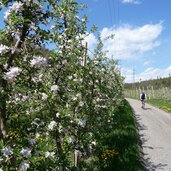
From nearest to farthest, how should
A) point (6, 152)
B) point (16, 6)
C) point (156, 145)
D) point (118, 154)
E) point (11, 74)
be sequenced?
point (6, 152), point (11, 74), point (16, 6), point (118, 154), point (156, 145)

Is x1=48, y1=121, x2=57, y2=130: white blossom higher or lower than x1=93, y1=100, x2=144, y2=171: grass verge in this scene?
higher

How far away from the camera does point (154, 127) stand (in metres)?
18.8

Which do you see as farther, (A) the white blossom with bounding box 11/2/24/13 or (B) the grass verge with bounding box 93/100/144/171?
(B) the grass verge with bounding box 93/100/144/171

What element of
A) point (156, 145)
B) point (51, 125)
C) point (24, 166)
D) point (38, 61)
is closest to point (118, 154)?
point (156, 145)

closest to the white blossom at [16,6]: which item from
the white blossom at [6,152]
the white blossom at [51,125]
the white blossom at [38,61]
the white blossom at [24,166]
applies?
the white blossom at [38,61]

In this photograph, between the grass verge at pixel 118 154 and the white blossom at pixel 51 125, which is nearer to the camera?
the white blossom at pixel 51 125

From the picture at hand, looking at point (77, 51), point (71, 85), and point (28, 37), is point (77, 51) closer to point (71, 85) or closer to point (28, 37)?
point (71, 85)

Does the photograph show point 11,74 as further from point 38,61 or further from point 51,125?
point 51,125

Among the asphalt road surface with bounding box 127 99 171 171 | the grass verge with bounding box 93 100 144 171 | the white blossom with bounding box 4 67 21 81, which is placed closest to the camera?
the white blossom with bounding box 4 67 21 81

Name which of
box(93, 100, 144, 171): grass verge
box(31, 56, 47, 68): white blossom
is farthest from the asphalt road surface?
box(31, 56, 47, 68): white blossom

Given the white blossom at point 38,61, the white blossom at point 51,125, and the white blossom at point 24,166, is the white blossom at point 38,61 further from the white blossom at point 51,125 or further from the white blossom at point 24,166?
the white blossom at point 51,125

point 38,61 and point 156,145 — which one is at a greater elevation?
point 38,61

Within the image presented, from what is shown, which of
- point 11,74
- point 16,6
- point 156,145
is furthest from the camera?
point 156,145

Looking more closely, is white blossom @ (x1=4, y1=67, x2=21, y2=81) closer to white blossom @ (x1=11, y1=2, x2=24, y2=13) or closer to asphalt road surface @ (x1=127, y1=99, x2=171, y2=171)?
white blossom @ (x1=11, y1=2, x2=24, y2=13)
